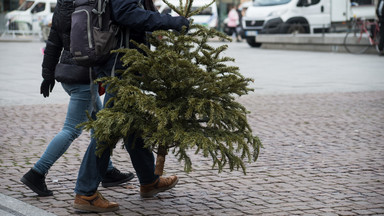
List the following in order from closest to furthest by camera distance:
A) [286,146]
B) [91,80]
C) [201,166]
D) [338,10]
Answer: [91,80], [201,166], [286,146], [338,10]

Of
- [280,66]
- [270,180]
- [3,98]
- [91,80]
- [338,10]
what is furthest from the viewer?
[338,10]

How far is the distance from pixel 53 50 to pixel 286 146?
3.01m

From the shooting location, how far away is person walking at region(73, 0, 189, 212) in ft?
14.1

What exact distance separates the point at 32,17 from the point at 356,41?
1723 cm

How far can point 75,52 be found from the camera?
4.36 meters

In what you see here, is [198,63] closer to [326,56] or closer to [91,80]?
[91,80]

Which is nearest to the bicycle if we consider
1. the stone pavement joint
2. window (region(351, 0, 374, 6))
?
window (region(351, 0, 374, 6))

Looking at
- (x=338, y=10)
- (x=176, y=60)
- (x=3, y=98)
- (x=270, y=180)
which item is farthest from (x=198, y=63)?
(x=338, y=10)

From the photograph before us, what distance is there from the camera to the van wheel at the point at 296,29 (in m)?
24.6

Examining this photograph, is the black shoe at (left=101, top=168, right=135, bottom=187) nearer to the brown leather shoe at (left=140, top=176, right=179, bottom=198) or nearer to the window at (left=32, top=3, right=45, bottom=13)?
the brown leather shoe at (left=140, top=176, right=179, bottom=198)

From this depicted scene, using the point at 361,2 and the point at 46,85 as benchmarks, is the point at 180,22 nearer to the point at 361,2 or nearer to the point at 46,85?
the point at 46,85

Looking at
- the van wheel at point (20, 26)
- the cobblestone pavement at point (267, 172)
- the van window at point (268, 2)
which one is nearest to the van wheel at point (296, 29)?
the van window at point (268, 2)

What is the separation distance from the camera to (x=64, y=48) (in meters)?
4.68

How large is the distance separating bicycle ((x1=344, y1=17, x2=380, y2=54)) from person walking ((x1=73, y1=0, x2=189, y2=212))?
16.8 metres
